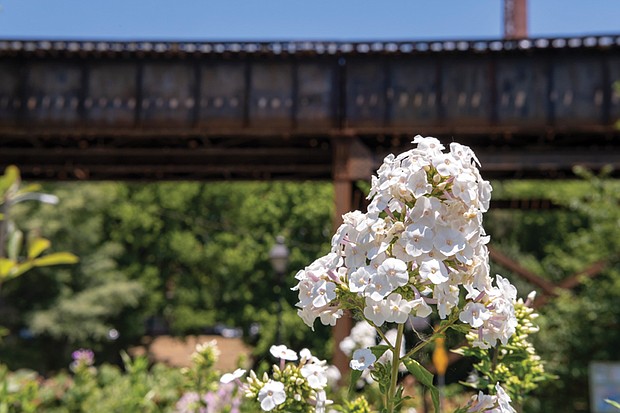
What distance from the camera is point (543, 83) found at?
667 inches

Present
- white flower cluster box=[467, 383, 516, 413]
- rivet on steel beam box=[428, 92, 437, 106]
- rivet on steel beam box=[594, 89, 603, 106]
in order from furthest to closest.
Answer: rivet on steel beam box=[428, 92, 437, 106] → rivet on steel beam box=[594, 89, 603, 106] → white flower cluster box=[467, 383, 516, 413]

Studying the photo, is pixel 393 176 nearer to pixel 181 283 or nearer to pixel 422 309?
pixel 422 309

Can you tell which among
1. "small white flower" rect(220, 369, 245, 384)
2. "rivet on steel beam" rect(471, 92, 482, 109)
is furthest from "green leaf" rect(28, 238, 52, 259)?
"rivet on steel beam" rect(471, 92, 482, 109)

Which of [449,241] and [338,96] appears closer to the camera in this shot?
[449,241]

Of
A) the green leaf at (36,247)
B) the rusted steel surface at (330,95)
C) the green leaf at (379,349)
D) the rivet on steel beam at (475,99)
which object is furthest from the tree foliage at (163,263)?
the green leaf at (379,349)

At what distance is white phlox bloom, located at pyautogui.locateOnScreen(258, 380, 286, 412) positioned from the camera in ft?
9.06

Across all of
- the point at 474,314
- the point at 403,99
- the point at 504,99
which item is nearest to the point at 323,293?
the point at 474,314

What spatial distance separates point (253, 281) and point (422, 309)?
33574mm

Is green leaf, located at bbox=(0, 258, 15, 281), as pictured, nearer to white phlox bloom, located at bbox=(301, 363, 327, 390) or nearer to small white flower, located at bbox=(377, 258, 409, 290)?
white phlox bloom, located at bbox=(301, 363, 327, 390)

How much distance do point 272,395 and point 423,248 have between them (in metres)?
0.90

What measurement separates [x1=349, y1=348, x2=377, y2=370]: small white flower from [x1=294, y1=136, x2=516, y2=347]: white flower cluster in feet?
0.56

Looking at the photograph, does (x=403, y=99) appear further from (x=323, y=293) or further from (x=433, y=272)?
(x=433, y=272)

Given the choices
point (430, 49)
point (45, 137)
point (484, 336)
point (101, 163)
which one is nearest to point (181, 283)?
point (101, 163)

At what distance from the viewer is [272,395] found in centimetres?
279
